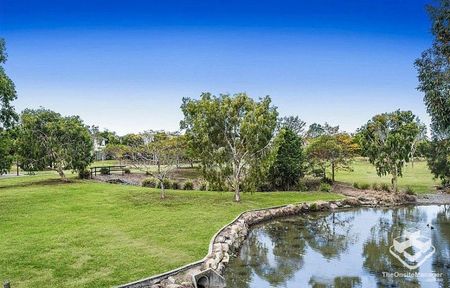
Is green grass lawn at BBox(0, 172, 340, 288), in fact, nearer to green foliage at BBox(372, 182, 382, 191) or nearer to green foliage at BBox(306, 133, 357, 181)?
green foliage at BBox(372, 182, 382, 191)

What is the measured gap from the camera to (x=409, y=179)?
46.8m

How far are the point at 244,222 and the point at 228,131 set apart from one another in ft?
28.4

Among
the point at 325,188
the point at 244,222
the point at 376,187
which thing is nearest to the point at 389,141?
the point at 376,187

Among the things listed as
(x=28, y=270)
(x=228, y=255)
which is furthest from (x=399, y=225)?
(x=28, y=270)

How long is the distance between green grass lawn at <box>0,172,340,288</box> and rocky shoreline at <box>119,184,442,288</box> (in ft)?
1.64

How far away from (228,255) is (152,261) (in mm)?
4176

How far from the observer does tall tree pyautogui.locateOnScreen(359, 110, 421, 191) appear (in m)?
35.9

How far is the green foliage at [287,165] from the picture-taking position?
132 feet

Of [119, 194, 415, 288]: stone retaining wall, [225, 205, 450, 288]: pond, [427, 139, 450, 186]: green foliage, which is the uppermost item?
[427, 139, 450, 186]: green foliage

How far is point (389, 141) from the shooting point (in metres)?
35.9

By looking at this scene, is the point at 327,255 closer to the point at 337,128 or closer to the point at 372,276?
Answer: the point at 372,276
